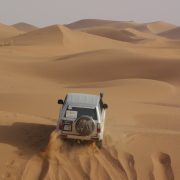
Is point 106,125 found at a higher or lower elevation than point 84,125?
higher

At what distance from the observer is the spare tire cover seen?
1022cm

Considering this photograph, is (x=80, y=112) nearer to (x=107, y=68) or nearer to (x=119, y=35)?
(x=107, y=68)

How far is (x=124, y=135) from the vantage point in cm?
1273

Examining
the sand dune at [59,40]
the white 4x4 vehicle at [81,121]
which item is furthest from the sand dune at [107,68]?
the white 4x4 vehicle at [81,121]

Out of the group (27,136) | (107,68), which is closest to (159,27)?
(107,68)

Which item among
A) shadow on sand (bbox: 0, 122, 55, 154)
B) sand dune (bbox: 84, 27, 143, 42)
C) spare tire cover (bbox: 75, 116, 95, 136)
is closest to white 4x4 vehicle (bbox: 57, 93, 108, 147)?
spare tire cover (bbox: 75, 116, 95, 136)

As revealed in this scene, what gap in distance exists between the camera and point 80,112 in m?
10.6

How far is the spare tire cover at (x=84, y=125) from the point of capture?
10.2 meters

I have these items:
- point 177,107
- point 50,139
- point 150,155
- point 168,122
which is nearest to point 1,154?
point 50,139

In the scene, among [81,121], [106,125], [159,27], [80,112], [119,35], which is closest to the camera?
[81,121]

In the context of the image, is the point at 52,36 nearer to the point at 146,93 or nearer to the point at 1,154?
the point at 146,93

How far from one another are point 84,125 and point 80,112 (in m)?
0.45

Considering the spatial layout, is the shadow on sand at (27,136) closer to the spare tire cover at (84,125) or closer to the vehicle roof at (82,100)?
the spare tire cover at (84,125)

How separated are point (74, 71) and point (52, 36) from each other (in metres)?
22.2
